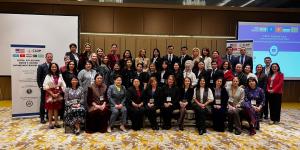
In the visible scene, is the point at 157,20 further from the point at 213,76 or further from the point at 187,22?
the point at 213,76

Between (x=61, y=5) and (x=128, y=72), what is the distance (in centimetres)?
376

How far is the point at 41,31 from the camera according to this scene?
7.70m

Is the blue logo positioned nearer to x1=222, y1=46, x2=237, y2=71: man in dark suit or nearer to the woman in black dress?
x1=222, y1=46, x2=237, y2=71: man in dark suit

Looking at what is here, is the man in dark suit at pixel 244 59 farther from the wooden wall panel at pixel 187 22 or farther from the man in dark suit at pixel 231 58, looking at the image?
the wooden wall panel at pixel 187 22

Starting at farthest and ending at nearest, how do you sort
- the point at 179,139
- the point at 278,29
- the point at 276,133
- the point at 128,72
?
the point at 278,29 < the point at 128,72 < the point at 276,133 < the point at 179,139

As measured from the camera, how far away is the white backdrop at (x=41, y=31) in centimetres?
771

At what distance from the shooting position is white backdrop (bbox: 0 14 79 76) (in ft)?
25.3

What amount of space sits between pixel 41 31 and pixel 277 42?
6.91 m

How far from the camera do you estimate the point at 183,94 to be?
5.50 m

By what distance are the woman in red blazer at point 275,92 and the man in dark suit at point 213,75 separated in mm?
1273

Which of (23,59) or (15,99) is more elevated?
(23,59)

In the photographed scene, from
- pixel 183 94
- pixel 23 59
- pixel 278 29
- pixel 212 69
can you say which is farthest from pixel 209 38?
pixel 23 59


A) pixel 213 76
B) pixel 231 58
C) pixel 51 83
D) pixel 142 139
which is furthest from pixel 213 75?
pixel 51 83

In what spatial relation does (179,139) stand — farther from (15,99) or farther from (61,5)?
(61,5)
